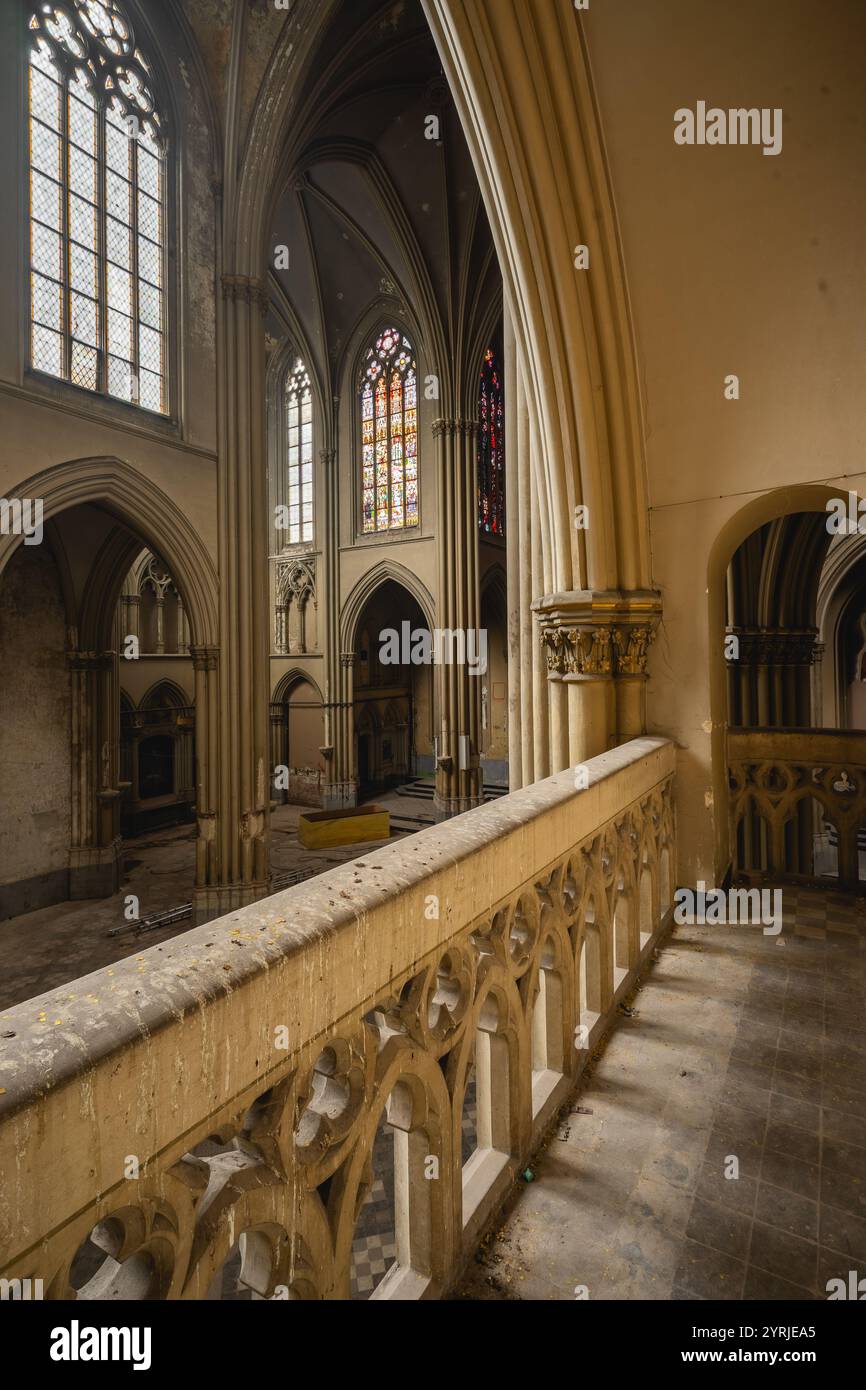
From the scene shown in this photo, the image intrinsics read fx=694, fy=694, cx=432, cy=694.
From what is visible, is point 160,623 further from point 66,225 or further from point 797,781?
point 797,781

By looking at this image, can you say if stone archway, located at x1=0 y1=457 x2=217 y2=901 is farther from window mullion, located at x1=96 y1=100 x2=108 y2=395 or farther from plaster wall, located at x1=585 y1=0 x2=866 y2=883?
plaster wall, located at x1=585 y1=0 x2=866 y2=883

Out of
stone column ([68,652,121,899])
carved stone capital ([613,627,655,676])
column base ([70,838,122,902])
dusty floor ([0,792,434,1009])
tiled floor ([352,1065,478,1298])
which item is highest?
carved stone capital ([613,627,655,676])

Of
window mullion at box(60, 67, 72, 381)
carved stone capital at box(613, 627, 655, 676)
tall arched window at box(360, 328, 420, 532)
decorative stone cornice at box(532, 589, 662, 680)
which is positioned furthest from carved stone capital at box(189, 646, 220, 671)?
tall arched window at box(360, 328, 420, 532)

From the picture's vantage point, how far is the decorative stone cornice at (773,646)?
8.44 m

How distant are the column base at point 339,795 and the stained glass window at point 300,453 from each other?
20.2 ft

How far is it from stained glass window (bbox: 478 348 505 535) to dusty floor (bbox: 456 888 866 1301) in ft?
48.6

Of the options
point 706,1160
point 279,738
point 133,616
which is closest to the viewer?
point 706,1160

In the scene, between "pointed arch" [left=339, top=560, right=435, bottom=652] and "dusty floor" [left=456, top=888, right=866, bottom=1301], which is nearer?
"dusty floor" [left=456, top=888, right=866, bottom=1301]

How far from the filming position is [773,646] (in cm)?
848

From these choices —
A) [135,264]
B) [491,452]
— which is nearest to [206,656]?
[135,264]

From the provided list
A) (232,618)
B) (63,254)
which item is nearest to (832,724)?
(232,618)

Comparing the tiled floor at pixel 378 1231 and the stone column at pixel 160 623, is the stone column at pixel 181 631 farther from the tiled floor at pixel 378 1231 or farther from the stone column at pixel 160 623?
the tiled floor at pixel 378 1231

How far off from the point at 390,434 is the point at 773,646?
34.6 feet

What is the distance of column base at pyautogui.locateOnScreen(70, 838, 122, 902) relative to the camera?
1005 cm
